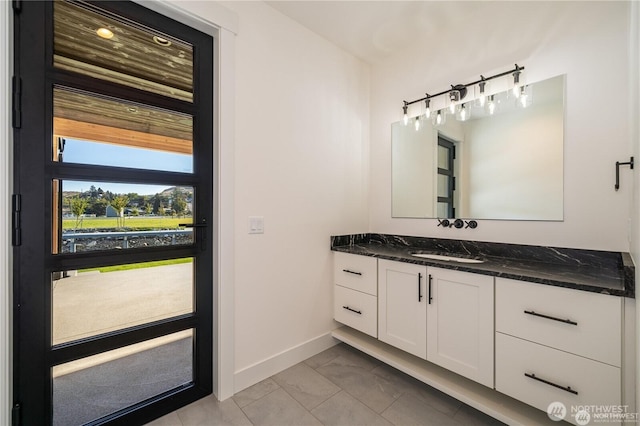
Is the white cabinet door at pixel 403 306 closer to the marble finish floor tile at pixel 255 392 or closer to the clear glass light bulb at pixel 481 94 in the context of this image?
the marble finish floor tile at pixel 255 392

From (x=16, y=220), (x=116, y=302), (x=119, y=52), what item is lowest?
(x=116, y=302)

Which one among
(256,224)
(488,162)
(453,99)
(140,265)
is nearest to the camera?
(140,265)

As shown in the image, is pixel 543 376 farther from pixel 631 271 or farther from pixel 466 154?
pixel 466 154

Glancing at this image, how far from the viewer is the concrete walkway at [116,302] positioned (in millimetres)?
1348

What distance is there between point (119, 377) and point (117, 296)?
1.68 ft

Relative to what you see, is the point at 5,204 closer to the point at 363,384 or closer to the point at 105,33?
the point at 105,33

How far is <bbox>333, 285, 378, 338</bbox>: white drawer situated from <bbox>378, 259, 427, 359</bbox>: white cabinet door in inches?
2.5

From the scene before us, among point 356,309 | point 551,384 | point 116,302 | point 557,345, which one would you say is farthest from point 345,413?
point 116,302

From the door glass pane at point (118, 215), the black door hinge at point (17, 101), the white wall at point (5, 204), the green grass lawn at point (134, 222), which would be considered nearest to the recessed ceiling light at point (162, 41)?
the white wall at point (5, 204)

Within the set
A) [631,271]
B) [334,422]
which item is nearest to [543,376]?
[631,271]

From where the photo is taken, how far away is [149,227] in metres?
1.58

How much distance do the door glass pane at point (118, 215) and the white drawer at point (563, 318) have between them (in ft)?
6.31

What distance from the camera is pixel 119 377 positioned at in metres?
1.56

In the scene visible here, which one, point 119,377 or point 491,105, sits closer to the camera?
point 119,377
